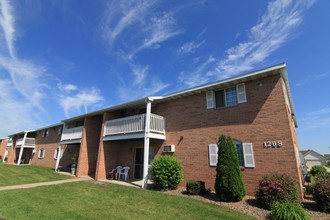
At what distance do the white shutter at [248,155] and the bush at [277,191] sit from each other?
A: 1.80 metres

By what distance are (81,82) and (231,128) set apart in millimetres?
14512

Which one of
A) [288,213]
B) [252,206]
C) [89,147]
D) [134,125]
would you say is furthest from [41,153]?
[288,213]

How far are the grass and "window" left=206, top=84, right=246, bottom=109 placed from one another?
19.4 feet

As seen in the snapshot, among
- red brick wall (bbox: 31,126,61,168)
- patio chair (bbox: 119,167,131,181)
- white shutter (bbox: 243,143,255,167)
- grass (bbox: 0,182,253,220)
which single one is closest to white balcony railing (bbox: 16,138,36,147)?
red brick wall (bbox: 31,126,61,168)

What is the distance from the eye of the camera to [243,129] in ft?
34.0

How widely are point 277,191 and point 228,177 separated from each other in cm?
190

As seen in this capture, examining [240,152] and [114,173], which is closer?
[240,152]

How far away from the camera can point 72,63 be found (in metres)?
15.6

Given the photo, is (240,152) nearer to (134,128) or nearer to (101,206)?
(134,128)

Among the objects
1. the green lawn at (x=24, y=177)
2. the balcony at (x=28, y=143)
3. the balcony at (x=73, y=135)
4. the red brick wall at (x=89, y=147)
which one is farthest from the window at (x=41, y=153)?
the red brick wall at (x=89, y=147)

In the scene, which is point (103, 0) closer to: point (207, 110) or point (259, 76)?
point (207, 110)

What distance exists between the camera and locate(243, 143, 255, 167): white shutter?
9742 millimetres

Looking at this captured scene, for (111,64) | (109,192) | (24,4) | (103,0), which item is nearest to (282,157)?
(109,192)

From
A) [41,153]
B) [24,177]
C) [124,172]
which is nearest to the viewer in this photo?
[24,177]
